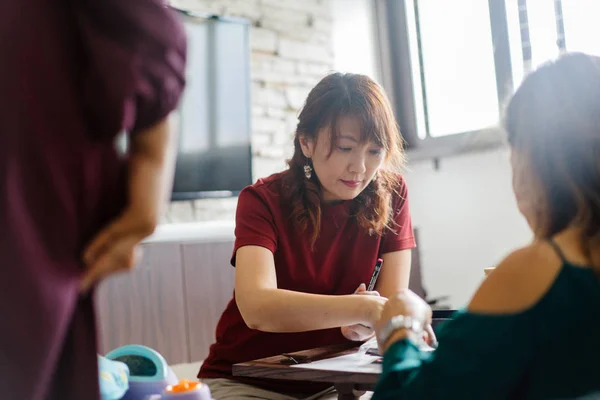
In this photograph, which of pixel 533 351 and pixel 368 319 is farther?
pixel 368 319

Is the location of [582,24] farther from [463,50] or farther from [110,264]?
[110,264]

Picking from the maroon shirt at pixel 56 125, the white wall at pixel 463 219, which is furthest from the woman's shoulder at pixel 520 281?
the white wall at pixel 463 219

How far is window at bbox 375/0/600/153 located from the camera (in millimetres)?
3492

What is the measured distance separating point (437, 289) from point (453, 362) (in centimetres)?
320

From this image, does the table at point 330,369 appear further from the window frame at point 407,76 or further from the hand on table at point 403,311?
the window frame at point 407,76

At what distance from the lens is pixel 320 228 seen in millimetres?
1635

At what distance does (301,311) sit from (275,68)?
2488 mm

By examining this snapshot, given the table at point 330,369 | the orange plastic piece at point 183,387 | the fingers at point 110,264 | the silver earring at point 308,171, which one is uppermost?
the silver earring at point 308,171

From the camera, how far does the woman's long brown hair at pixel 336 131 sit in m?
1.58

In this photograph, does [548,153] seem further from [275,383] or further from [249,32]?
[249,32]

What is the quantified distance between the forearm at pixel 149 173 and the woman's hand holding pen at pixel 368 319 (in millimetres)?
693

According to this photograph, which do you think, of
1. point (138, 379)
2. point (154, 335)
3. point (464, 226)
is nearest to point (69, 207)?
point (138, 379)

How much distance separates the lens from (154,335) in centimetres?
276

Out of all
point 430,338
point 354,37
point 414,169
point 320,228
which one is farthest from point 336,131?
point 354,37
